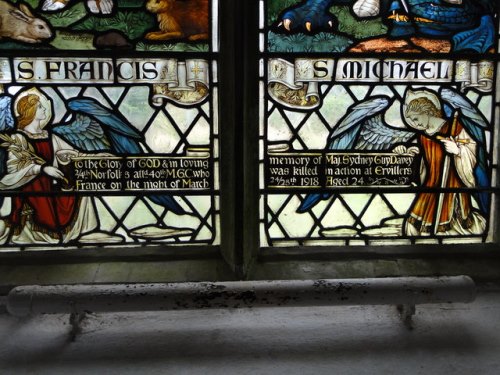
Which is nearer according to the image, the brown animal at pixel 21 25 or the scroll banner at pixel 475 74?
the brown animal at pixel 21 25

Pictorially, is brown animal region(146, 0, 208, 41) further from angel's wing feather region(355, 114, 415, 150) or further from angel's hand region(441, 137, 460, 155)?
angel's hand region(441, 137, 460, 155)

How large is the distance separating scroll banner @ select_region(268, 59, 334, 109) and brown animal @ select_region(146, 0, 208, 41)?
422 mm

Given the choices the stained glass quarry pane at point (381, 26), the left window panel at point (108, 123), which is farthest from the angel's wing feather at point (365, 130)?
the left window panel at point (108, 123)

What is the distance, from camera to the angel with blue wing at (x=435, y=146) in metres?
2.91

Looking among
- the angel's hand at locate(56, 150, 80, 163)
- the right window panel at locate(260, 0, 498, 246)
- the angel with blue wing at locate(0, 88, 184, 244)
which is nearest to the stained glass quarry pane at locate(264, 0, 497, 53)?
the right window panel at locate(260, 0, 498, 246)

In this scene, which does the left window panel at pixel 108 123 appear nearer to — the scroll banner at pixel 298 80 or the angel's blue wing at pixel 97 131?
the angel's blue wing at pixel 97 131

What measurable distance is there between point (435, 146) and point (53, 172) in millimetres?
2103

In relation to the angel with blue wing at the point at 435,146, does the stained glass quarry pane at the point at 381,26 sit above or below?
above

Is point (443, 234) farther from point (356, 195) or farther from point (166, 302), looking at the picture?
point (166, 302)

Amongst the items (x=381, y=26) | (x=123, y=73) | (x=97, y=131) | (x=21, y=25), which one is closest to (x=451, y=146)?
(x=381, y=26)

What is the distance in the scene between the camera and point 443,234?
2975mm

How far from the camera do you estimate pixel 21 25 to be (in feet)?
9.14

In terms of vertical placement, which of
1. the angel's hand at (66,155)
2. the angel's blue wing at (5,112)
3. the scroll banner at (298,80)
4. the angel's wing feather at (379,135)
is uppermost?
the scroll banner at (298,80)

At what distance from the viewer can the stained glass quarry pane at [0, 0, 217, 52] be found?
278 cm
